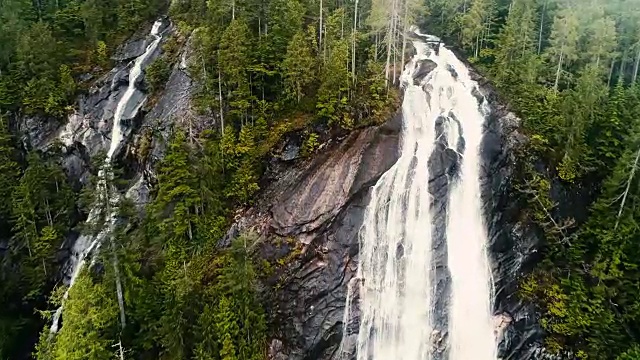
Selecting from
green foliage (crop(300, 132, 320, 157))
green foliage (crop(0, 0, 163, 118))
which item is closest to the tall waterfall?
green foliage (crop(300, 132, 320, 157))

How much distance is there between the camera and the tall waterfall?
25.8 metres

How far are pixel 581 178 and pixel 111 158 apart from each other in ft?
106

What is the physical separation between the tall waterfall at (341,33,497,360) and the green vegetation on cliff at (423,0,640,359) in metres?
3.00

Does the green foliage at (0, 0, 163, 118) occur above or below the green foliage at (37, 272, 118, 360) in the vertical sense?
above

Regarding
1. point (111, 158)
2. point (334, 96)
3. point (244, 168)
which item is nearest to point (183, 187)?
point (244, 168)

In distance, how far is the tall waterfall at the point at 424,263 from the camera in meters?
25.8

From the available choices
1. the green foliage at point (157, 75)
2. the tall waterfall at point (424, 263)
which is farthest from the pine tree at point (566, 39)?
the green foliage at point (157, 75)

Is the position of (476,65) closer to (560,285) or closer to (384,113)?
(384,113)

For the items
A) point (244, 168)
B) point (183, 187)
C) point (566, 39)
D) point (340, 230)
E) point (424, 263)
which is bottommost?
point (424, 263)

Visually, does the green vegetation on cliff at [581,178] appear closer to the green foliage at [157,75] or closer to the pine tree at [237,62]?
the pine tree at [237,62]

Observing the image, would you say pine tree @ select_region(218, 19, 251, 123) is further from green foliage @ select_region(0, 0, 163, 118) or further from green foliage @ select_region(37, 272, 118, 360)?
green foliage @ select_region(0, 0, 163, 118)

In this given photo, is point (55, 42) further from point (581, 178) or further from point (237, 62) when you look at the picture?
point (581, 178)

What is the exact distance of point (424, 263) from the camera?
27.4 m

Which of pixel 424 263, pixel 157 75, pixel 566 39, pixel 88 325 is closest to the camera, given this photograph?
pixel 88 325
